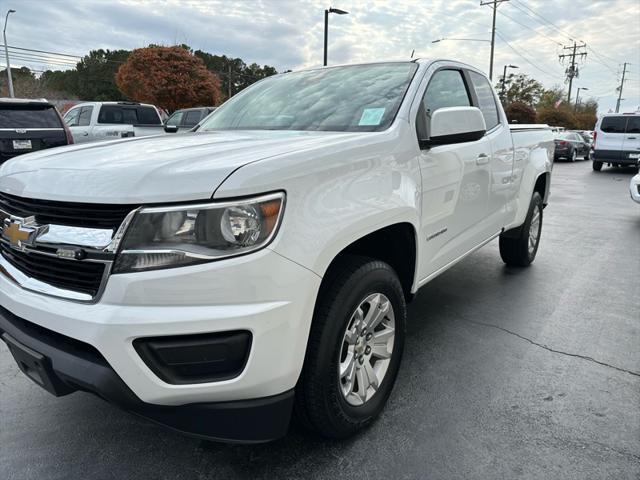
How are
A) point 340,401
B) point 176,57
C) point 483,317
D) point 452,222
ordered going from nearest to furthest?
point 340,401 < point 452,222 < point 483,317 < point 176,57

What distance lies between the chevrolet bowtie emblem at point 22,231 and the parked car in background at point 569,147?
79.3 ft

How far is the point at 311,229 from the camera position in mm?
1795

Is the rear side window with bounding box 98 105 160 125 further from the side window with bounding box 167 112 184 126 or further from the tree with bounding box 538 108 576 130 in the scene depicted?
the tree with bounding box 538 108 576 130

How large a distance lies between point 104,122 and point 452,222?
11422 mm

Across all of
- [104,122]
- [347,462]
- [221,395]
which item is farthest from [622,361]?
[104,122]

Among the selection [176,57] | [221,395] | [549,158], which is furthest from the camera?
[176,57]

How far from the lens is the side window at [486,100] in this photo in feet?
12.5

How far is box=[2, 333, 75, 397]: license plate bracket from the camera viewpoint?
5.83ft

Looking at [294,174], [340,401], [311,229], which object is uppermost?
[294,174]

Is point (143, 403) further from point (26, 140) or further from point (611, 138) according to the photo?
point (611, 138)

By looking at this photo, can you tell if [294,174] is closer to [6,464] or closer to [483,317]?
[6,464]

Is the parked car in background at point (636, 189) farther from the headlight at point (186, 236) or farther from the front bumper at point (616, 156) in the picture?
the front bumper at point (616, 156)

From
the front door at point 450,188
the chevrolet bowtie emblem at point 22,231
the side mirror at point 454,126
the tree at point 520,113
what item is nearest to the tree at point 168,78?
the tree at point 520,113

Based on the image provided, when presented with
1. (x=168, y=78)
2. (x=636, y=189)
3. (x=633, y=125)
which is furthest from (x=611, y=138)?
(x=168, y=78)
